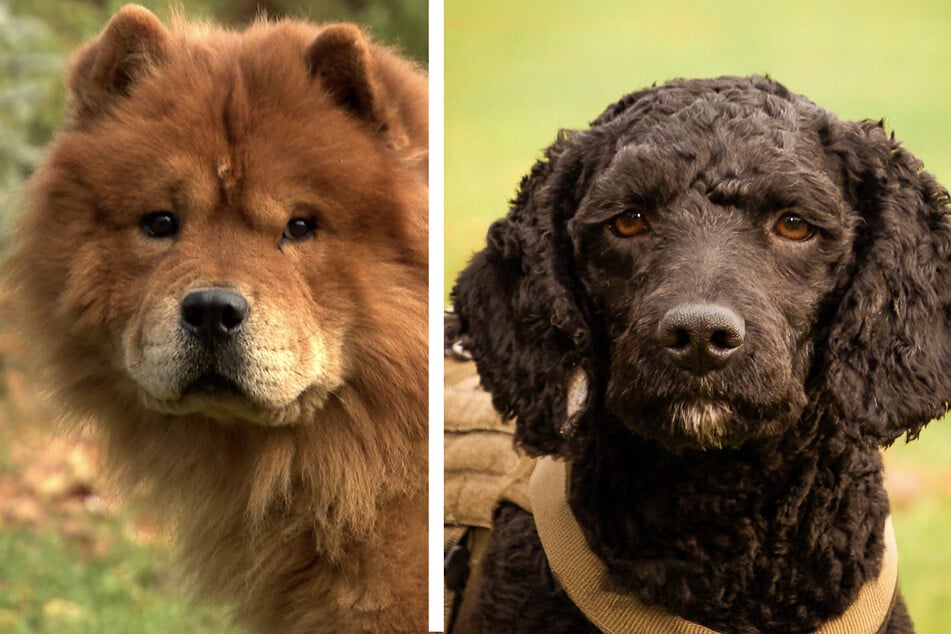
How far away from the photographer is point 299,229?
257 centimetres

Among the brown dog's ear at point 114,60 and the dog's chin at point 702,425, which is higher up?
the brown dog's ear at point 114,60

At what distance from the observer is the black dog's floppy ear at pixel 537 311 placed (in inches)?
93.4

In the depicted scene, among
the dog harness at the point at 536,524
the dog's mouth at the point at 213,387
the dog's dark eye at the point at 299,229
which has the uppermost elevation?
the dog's dark eye at the point at 299,229

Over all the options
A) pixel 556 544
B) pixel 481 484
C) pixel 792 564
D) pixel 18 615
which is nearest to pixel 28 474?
pixel 18 615

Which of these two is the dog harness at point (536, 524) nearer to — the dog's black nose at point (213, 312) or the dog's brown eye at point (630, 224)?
the dog's brown eye at point (630, 224)

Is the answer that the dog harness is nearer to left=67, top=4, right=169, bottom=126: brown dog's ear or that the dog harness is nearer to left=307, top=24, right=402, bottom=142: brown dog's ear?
left=307, top=24, right=402, bottom=142: brown dog's ear

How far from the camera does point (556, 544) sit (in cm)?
241

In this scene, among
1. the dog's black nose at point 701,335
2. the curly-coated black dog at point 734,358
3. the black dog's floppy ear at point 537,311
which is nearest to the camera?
the dog's black nose at point 701,335

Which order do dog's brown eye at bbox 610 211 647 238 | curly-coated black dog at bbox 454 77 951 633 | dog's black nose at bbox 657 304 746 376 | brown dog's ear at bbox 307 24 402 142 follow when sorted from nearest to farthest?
dog's black nose at bbox 657 304 746 376 → curly-coated black dog at bbox 454 77 951 633 → dog's brown eye at bbox 610 211 647 238 → brown dog's ear at bbox 307 24 402 142

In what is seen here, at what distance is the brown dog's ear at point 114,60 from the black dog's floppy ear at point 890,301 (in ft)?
4.82

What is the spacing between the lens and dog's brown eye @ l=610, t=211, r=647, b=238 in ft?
7.45

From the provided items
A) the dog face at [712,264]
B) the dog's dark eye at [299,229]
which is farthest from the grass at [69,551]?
the dog face at [712,264]

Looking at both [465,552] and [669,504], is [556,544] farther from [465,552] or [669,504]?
[465,552]

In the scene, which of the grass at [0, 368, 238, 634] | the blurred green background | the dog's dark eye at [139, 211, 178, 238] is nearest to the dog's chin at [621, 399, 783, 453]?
the blurred green background
